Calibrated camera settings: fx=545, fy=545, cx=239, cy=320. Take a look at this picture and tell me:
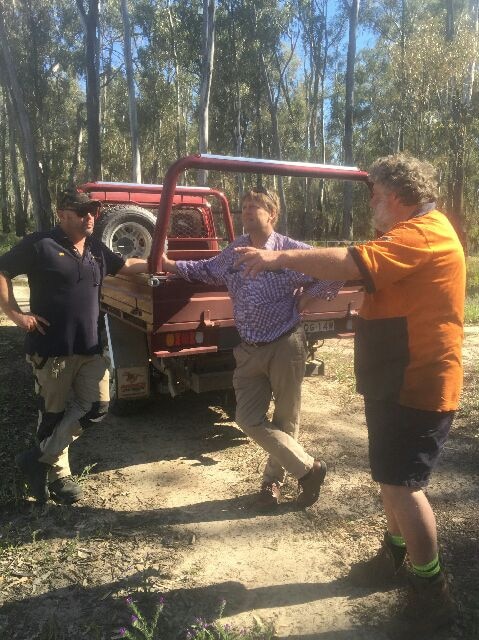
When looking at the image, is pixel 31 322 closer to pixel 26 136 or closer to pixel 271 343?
pixel 271 343

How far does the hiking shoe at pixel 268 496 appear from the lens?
344 cm

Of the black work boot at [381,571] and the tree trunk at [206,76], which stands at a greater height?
the tree trunk at [206,76]

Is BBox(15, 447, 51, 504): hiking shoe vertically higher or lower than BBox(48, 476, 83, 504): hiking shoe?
higher

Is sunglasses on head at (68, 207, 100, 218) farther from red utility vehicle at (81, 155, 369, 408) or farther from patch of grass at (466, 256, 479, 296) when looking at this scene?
patch of grass at (466, 256, 479, 296)

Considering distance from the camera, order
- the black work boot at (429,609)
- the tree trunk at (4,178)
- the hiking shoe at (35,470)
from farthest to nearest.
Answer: the tree trunk at (4,178) → the hiking shoe at (35,470) → the black work boot at (429,609)

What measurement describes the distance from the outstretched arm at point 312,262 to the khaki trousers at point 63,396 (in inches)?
65.3

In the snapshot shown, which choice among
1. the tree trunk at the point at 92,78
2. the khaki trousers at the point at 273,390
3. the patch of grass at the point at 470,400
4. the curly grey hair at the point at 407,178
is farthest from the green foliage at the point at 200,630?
the tree trunk at the point at 92,78

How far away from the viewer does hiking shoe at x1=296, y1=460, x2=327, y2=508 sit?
3303 mm

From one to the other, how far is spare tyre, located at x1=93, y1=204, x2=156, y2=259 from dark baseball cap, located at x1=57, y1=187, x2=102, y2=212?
260cm

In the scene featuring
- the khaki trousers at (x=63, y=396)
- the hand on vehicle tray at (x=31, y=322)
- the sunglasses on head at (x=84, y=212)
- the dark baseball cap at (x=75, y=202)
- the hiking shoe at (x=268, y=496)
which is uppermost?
the dark baseball cap at (x=75, y=202)

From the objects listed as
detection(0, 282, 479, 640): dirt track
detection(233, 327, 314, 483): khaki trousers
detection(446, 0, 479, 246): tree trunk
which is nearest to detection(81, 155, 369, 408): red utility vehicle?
detection(233, 327, 314, 483): khaki trousers

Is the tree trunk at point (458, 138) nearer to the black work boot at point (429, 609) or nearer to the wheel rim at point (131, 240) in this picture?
the wheel rim at point (131, 240)

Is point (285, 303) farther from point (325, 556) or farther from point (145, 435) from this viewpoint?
point (145, 435)

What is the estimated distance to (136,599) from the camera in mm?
2541
